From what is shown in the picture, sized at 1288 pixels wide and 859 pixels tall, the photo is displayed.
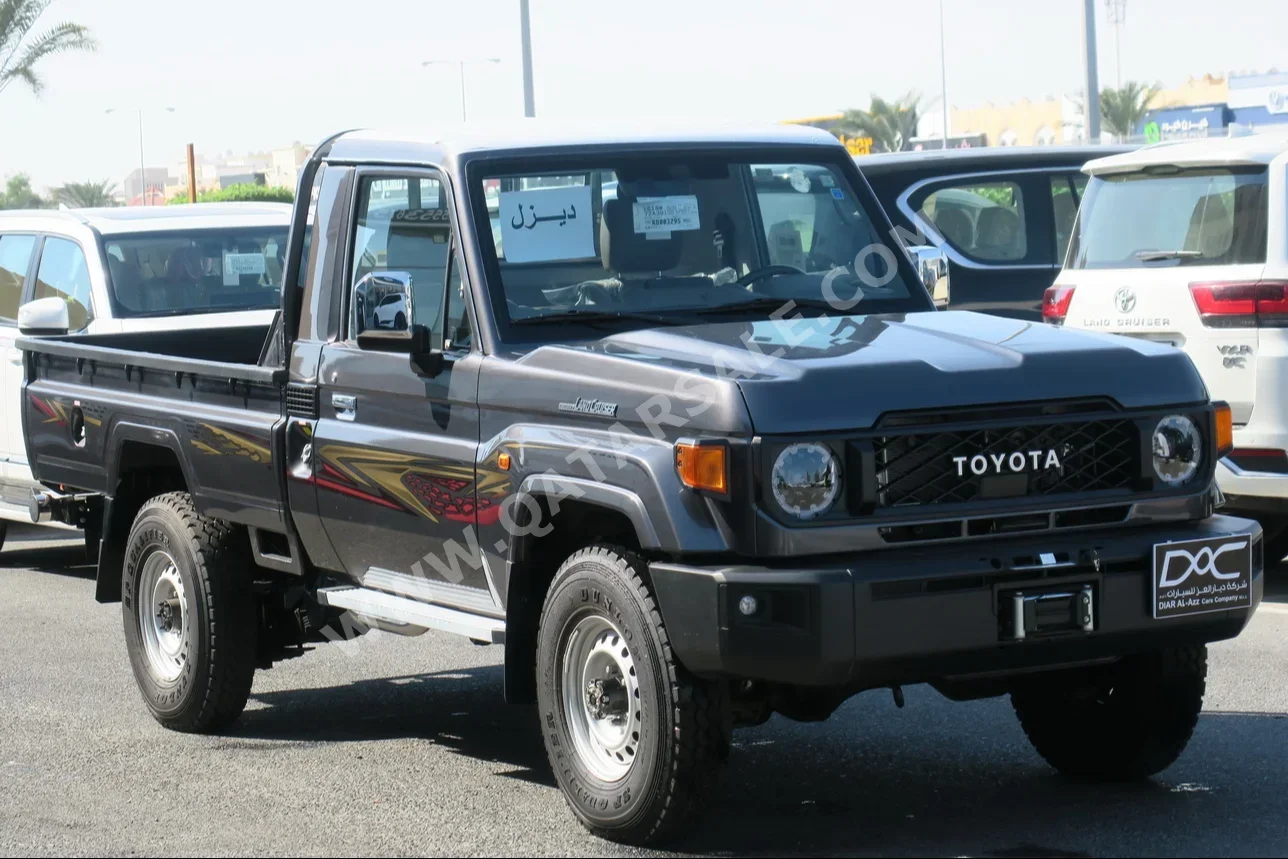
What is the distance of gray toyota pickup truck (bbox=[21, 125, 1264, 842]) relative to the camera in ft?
16.2

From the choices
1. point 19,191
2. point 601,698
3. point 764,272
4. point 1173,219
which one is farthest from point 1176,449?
point 19,191

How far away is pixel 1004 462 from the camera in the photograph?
5117 mm

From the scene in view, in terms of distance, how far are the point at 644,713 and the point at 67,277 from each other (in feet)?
25.3

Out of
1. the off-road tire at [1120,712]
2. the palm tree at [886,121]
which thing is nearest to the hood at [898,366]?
the off-road tire at [1120,712]

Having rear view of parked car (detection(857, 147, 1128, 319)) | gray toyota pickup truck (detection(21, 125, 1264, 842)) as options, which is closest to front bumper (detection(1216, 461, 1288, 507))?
gray toyota pickup truck (detection(21, 125, 1264, 842))

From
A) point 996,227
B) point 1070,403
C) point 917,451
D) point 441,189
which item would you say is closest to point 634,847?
point 917,451

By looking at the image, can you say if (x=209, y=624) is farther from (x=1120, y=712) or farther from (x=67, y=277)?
(x=67, y=277)

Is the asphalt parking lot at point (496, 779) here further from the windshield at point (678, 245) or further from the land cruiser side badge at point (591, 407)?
the windshield at point (678, 245)

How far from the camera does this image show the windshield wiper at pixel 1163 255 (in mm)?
9289

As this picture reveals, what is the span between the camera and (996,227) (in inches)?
485

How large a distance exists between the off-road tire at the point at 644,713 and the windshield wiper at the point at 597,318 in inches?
33.2

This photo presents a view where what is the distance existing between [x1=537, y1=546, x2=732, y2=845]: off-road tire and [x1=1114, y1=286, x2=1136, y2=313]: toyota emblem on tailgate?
487 cm

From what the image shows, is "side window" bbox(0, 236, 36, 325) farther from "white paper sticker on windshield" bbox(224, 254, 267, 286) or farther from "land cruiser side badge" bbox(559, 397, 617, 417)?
"land cruiser side badge" bbox(559, 397, 617, 417)

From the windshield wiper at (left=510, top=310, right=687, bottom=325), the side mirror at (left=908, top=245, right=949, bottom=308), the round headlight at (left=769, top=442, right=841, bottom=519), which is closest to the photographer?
the round headlight at (left=769, top=442, right=841, bottom=519)
